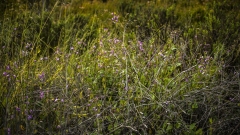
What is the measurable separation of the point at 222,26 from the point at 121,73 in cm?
252

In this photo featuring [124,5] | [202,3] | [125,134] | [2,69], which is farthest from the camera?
[202,3]

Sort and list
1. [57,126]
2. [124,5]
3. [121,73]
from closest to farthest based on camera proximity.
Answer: [57,126] < [121,73] < [124,5]

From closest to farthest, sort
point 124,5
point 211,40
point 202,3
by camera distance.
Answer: point 211,40, point 124,5, point 202,3

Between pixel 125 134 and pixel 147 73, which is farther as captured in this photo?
pixel 147 73

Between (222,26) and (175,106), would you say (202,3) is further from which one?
(175,106)

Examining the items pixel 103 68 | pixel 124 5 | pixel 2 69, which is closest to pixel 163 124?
pixel 103 68

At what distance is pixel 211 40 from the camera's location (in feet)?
15.5

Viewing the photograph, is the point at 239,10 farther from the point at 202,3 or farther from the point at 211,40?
the point at 202,3

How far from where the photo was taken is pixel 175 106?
2.40 metres

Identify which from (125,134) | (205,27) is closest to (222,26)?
(205,27)

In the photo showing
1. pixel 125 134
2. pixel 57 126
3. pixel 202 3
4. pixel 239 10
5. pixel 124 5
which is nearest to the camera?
pixel 57 126

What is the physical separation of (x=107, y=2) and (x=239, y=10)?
4373mm

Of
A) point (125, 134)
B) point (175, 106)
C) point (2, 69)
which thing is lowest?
point (125, 134)

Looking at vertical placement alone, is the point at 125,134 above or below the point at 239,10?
below
